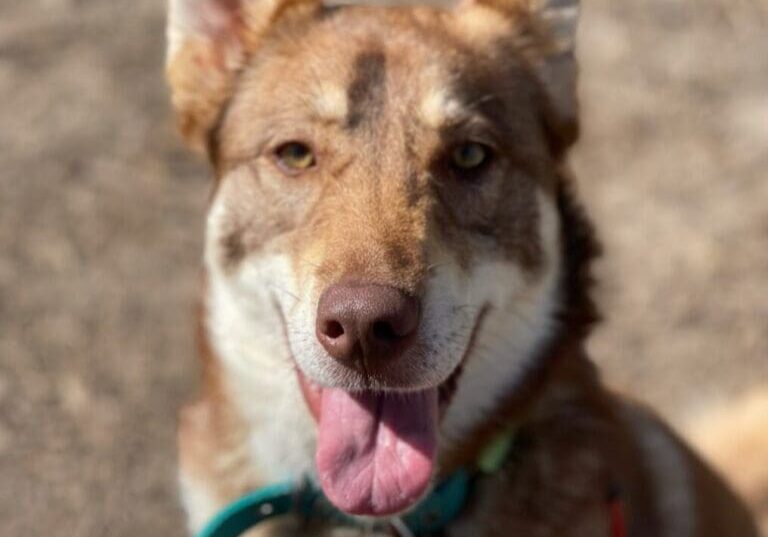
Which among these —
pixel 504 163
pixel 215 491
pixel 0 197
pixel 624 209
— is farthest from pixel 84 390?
pixel 624 209

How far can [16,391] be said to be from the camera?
15.6ft

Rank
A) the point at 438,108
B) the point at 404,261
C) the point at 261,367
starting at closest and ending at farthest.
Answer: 1. the point at 404,261
2. the point at 438,108
3. the point at 261,367

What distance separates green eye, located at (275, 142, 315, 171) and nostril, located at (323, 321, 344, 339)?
0.66m

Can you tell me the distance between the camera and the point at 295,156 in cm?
320

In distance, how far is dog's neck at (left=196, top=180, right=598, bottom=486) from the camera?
3189mm

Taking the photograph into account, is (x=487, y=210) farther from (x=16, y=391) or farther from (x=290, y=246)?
(x=16, y=391)

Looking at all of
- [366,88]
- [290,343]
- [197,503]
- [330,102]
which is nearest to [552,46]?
[366,88]

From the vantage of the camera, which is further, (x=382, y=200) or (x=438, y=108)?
(x=438, y=108)

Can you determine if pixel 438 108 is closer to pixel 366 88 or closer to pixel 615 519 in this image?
pixel 366 88

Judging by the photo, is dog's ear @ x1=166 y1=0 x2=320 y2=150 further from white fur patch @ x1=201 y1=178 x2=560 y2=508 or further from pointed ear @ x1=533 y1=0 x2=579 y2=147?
pointed ear @ x1=533 y1=0 x2=579 y2=147

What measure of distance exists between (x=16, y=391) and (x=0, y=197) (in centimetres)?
127

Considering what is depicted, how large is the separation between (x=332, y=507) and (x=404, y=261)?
86 centimetres

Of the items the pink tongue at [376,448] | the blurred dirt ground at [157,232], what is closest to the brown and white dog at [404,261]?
the pink tongue at [376,448]

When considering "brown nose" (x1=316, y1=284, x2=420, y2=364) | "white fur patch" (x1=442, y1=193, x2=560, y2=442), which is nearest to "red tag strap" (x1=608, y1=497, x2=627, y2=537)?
"white fur patch" (x1=442, y1=193, x2=560, y2=442)
